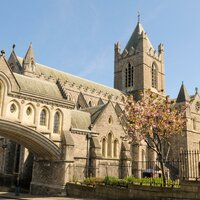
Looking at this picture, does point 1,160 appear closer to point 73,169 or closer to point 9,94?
point 73,169

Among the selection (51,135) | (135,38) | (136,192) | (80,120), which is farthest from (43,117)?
(135,38)

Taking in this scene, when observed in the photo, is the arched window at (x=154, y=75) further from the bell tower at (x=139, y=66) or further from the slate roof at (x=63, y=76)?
the slate roof at (x=63, y=76)

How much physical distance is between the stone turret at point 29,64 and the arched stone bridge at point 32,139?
52.1 feet

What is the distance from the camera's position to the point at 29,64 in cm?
3544

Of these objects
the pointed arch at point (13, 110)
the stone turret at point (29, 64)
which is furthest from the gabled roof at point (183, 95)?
the pointed arch at point (13, 110)

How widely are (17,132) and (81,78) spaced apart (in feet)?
105

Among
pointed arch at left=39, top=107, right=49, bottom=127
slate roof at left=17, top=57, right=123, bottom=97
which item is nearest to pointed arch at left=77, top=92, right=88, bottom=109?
slate roof at left=17, top=57, right=123, bottom=97

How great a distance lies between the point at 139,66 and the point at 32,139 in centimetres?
4287

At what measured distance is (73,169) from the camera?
21.2 m

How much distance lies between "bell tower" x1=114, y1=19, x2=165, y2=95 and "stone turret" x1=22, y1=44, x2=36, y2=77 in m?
26.5

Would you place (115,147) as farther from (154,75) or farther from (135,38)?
(135,38)

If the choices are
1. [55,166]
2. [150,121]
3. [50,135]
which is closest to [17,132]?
[50,135]

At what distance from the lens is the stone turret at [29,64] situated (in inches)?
1376

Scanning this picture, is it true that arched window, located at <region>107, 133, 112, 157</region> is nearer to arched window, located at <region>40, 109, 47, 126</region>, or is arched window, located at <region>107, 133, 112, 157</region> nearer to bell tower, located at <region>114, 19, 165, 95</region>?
arched window, located at <region>40, 109, 47, 126</region>
